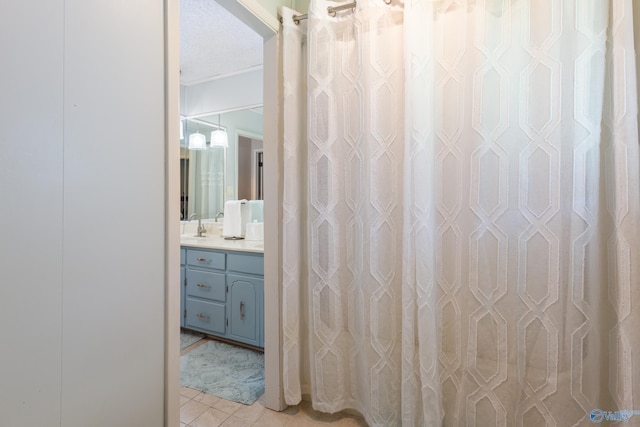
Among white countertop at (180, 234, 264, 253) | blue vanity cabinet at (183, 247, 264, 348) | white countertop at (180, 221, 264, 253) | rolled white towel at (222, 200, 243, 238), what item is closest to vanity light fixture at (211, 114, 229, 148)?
rolled white towel at (222, 200, 243, 238)

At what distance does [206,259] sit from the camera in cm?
246

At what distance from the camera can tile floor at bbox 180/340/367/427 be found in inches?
63.4

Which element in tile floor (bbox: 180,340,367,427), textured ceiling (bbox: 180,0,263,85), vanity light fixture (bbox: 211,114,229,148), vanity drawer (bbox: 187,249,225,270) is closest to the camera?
tile floor (bbox: 180,340,367,427)

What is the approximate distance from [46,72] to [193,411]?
1.69 meters

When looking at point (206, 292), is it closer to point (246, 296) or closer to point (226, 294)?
point (226, 294)

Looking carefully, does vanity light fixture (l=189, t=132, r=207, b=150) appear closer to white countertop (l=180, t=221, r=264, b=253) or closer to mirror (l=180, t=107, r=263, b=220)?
mirror (l=180, t=107, r=263, b=220)

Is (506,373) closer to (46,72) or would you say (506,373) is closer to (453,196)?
(453,196)

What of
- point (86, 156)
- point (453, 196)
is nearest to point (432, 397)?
point (453, 196)

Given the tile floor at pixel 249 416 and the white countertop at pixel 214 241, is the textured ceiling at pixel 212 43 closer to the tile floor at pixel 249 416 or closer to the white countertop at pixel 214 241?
the white countertop at pixel 214 241

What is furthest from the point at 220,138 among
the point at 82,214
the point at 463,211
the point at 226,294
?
the point at 463,211

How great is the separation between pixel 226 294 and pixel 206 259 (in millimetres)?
315

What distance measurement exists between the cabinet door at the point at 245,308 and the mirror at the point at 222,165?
2.90 ft

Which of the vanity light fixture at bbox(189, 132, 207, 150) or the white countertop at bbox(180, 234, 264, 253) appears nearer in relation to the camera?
the white countertop at bbox(180, 234, 264, 253)

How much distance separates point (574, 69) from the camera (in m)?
1.15
